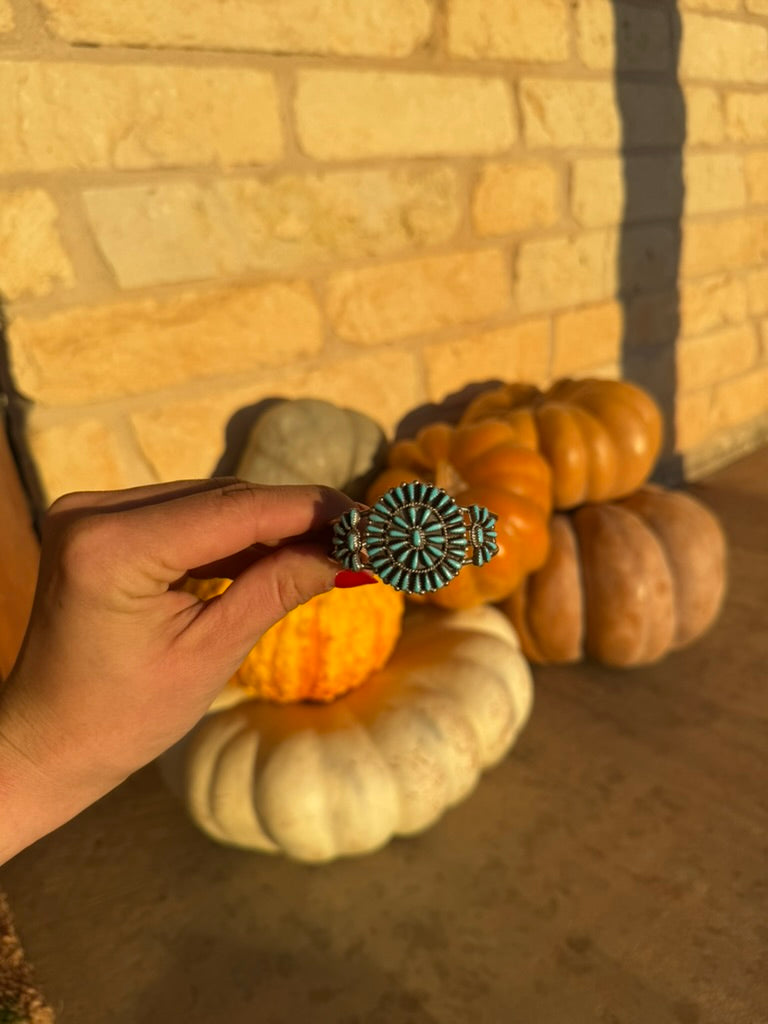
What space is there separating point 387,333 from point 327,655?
1052 millimetres

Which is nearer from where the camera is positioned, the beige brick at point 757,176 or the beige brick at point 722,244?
the beige brick at point 722,244

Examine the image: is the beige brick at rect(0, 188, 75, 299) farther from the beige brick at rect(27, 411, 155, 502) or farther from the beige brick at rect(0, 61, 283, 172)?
the beige brick at rect(27, 411, 155, 502)

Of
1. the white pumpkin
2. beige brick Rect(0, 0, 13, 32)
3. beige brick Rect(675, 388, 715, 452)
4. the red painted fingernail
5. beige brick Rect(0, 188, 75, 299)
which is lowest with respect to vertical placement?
the white pumpkin

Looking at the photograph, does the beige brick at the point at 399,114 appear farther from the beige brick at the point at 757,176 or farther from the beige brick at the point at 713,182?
the beige brick at the point at 757,176

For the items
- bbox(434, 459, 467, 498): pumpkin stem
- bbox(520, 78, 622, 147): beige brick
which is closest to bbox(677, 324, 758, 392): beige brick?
bbox(520, 78, 622, 147): beige brick

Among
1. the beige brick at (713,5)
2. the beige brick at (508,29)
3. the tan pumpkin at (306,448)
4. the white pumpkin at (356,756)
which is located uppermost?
the beige brick at (713,5)

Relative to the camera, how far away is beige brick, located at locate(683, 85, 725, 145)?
8.54 feet

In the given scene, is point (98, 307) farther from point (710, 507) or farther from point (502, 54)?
point (710, 507)

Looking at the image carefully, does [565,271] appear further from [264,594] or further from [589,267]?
[264,594]

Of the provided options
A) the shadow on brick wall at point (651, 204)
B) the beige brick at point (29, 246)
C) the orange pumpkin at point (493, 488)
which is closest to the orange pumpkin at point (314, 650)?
the orange pumpkin at point (493, 488)

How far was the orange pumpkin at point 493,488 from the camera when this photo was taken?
165 centimetres

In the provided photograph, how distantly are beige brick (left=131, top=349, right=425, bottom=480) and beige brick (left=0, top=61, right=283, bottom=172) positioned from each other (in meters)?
0.56

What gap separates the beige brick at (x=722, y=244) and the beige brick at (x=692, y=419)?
0.54 meters

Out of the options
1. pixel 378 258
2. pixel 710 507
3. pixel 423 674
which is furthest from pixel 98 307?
pixel 710 507
